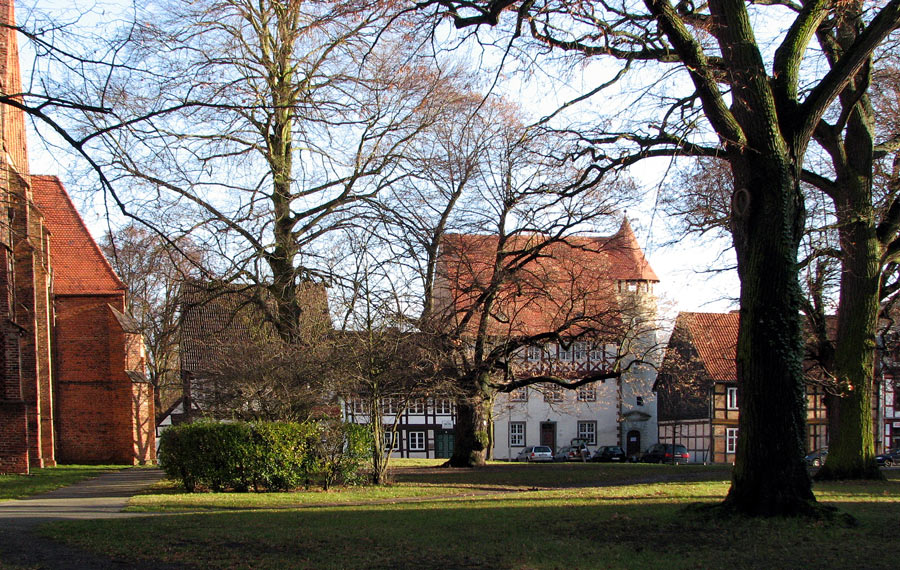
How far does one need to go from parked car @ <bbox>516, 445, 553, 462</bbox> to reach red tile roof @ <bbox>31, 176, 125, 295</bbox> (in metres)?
29.0

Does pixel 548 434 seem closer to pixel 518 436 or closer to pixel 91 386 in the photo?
pixel 518 436

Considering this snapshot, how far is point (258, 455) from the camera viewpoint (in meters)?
17.9

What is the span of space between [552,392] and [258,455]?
12798 millimetres

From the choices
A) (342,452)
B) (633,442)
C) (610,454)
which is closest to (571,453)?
(610,454)

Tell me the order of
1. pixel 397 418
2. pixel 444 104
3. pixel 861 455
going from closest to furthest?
pixel 861 455
pixel 397 418
pixel 444 104

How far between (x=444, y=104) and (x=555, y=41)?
10684 mm

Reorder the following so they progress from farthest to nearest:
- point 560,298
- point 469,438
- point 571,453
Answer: point 571,453
point 469,438
point 560,298

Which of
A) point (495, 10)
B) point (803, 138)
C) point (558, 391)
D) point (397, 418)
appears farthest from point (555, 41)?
point (558, 391)

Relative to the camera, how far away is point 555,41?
11953mm

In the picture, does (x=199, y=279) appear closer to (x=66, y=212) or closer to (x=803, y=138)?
(x=803, y=138)

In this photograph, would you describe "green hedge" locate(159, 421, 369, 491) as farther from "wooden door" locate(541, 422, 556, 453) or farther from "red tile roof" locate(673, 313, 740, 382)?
"wooden door" locate(541, 422, 556, 453)

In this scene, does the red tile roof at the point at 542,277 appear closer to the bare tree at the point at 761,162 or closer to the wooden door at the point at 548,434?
the bare tree at the point at 761,162

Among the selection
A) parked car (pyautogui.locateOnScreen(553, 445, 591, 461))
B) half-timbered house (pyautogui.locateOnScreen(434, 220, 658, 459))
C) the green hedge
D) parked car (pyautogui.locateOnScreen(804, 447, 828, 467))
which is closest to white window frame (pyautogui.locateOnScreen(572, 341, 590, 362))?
half-timbered house (pyautogui.locateOnScreen(434, 220, 658, 459))

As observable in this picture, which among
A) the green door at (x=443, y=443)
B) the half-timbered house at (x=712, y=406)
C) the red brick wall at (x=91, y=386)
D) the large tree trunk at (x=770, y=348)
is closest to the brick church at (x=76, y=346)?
the red brick wall at (x=91, y=386)
